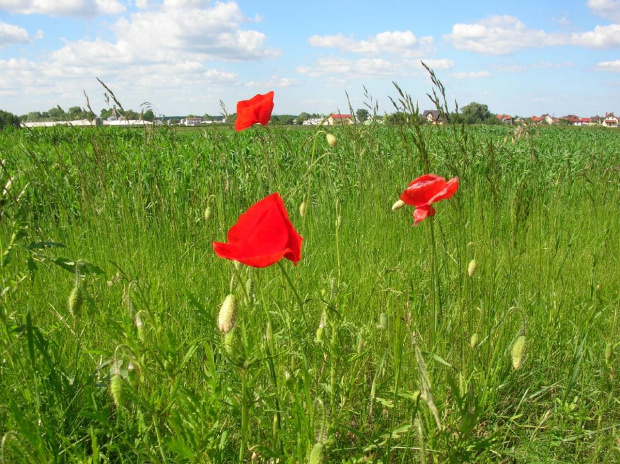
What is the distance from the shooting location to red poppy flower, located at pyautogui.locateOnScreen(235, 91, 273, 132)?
1.79 meters

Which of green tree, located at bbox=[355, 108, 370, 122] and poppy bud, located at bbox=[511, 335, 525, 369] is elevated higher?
green tree, located at bbox=[355, 108, 370, 122]

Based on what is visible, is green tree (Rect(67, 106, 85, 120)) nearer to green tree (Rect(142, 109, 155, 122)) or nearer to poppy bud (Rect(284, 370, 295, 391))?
green tree (Rect(142, 109, 155, 122))

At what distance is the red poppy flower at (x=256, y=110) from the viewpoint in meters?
1.79

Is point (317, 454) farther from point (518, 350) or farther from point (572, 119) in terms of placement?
point (572, 119)

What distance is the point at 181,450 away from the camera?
3.49ft

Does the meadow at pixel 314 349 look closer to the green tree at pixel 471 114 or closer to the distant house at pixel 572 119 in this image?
the green tree at pixel 471 114

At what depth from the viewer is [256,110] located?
5.94 feet

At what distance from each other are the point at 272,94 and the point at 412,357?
1017 mm

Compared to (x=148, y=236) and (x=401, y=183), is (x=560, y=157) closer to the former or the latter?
(x=401, y=183)

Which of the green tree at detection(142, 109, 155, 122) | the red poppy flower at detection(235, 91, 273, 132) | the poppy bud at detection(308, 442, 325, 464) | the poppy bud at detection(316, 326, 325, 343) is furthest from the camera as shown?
the green tree at detection(142, 109, 155, 122)

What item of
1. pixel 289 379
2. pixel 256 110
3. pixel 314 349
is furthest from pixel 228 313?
pixel 256 110

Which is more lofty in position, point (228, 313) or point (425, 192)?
point (425, 192)

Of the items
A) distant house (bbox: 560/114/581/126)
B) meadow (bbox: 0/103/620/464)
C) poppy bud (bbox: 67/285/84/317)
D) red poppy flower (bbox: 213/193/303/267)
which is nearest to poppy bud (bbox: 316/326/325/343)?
meadow (bbox: 0/103/620/464)

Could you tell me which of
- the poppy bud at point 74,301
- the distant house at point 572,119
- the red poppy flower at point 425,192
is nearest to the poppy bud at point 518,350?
the red poppy flower at point 425,192
